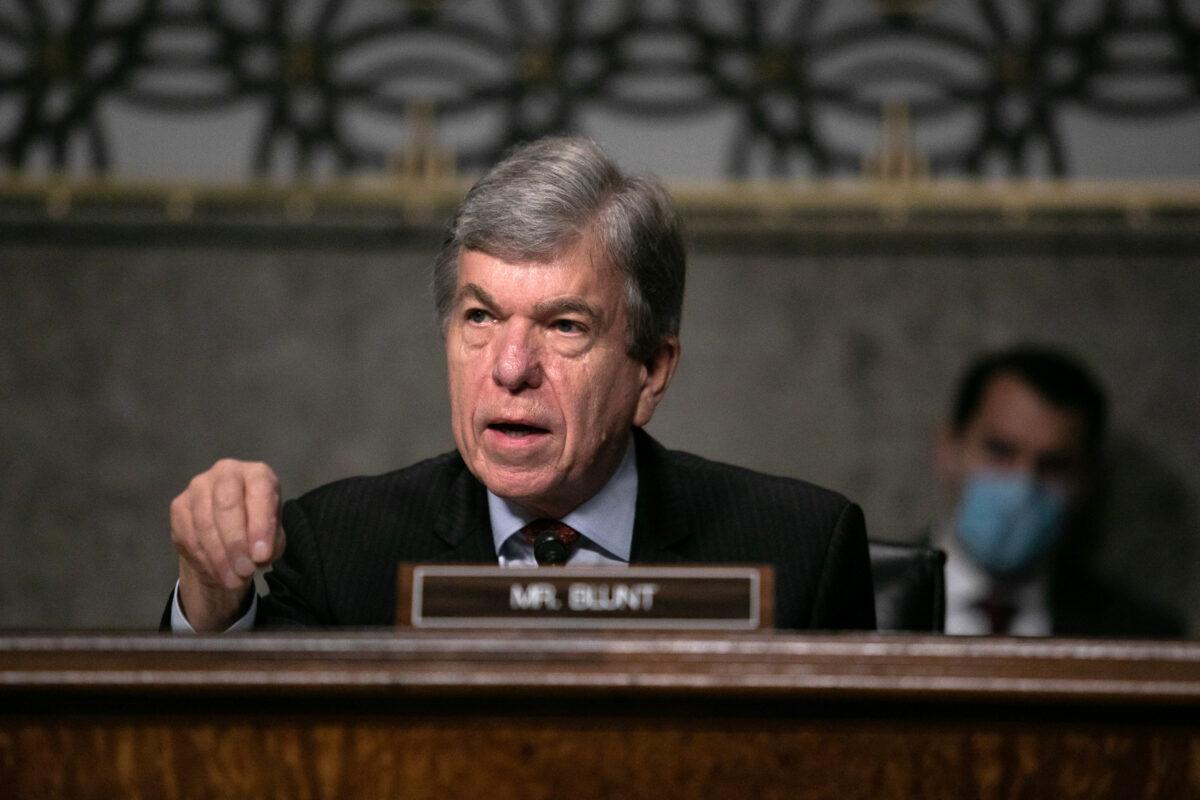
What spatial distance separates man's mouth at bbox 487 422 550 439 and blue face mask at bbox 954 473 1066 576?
173 centimetres

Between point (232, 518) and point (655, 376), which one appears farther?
point (655, 376)

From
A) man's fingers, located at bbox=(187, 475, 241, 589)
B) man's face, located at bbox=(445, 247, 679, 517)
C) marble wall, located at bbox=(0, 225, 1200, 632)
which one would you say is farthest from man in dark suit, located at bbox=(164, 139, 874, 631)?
marble wall, located at bbox=(0, 225, 1200, 632)

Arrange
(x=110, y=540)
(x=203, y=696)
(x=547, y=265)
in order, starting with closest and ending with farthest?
(x=203, y=696)
(x=547, y=265)
(x=110, y=540)

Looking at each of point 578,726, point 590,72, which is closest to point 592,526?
point 578,726

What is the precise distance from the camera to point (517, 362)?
69.4 inches

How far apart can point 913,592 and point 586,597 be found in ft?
3.29

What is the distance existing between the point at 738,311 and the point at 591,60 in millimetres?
797

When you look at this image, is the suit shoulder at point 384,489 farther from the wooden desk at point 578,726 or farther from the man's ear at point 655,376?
the wooden desk at point 578,726

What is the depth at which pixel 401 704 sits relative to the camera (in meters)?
1.10

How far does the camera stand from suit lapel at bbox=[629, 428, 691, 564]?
1.94 m

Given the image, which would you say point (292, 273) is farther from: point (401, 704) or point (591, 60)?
point (401, 704)

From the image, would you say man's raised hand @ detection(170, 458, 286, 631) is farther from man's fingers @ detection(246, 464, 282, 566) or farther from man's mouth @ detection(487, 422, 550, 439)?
man's mouth @ detection(487, 422, 550, 439)

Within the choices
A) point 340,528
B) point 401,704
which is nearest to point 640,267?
point 340,528

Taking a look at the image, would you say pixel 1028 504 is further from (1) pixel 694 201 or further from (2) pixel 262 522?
(2) pixel 262 522
